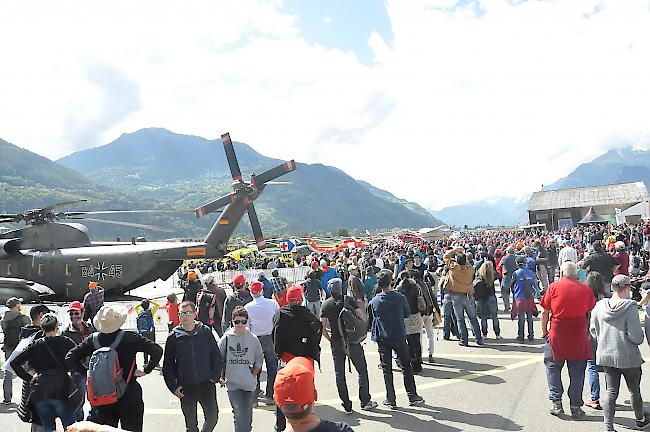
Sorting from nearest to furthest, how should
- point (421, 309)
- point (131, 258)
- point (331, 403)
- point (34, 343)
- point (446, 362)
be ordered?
point (34, 343), point (331, 403), point (421, 309), point (446, 362), point (131, 258)

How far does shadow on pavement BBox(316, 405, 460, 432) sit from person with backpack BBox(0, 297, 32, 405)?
15.1 feet

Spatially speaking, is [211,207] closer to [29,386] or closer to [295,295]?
[295,295]

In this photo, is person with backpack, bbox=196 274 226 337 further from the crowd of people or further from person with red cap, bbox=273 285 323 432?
person with red cap, bbox=273 285 323 432

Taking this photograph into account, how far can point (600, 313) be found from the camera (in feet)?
17.5

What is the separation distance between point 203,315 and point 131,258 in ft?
33.6

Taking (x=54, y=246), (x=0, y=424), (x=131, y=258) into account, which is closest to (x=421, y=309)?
(x=0, y=424)

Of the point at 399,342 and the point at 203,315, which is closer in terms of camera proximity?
the point at 399,342

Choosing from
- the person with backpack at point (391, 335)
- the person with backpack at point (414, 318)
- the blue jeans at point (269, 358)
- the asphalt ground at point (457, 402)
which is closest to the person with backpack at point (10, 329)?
the asphalt ground at point (457, 402)

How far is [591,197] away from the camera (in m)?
72.1

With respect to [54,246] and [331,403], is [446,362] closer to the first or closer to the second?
[331,403]

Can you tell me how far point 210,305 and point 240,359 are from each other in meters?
4.17

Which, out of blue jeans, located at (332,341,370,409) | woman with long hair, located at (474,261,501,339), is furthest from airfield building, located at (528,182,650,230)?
blue jeans, located at (332,341,370,409)

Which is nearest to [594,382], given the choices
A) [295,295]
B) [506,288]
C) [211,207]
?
[295,295]

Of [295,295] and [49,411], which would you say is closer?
[49,411]
